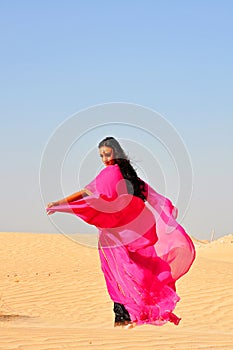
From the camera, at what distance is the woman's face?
8.32 meters

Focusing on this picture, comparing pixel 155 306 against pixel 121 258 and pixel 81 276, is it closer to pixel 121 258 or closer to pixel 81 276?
pixel 121 258

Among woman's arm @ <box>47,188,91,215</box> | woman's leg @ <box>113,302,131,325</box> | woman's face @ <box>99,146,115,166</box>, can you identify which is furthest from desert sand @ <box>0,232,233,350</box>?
woman's face @ <box>99,146,115,166</box>

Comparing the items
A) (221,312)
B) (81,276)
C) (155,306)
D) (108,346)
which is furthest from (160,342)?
(81,276)

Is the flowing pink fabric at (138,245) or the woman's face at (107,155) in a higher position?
the woman's face at (107,155)

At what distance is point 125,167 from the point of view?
840 centimetres

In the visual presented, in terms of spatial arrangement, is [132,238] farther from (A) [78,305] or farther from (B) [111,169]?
(A) [78,305]

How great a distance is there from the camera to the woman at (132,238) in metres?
8.38

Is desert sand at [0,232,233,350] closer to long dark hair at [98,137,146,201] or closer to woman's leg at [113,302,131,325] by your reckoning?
woman's leg at [113,302,131,325]

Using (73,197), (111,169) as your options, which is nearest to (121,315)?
(73,197)

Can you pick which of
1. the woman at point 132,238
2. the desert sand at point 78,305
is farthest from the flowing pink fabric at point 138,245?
the desert sand at point 78,305

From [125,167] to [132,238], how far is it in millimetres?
881

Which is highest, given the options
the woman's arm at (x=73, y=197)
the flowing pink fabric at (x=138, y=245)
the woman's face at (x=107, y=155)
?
the woman's face at (x=107, y=155)

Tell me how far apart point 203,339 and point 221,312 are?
715cm

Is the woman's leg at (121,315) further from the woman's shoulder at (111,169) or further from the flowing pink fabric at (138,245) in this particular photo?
the woman's shoulder at (111,169)
